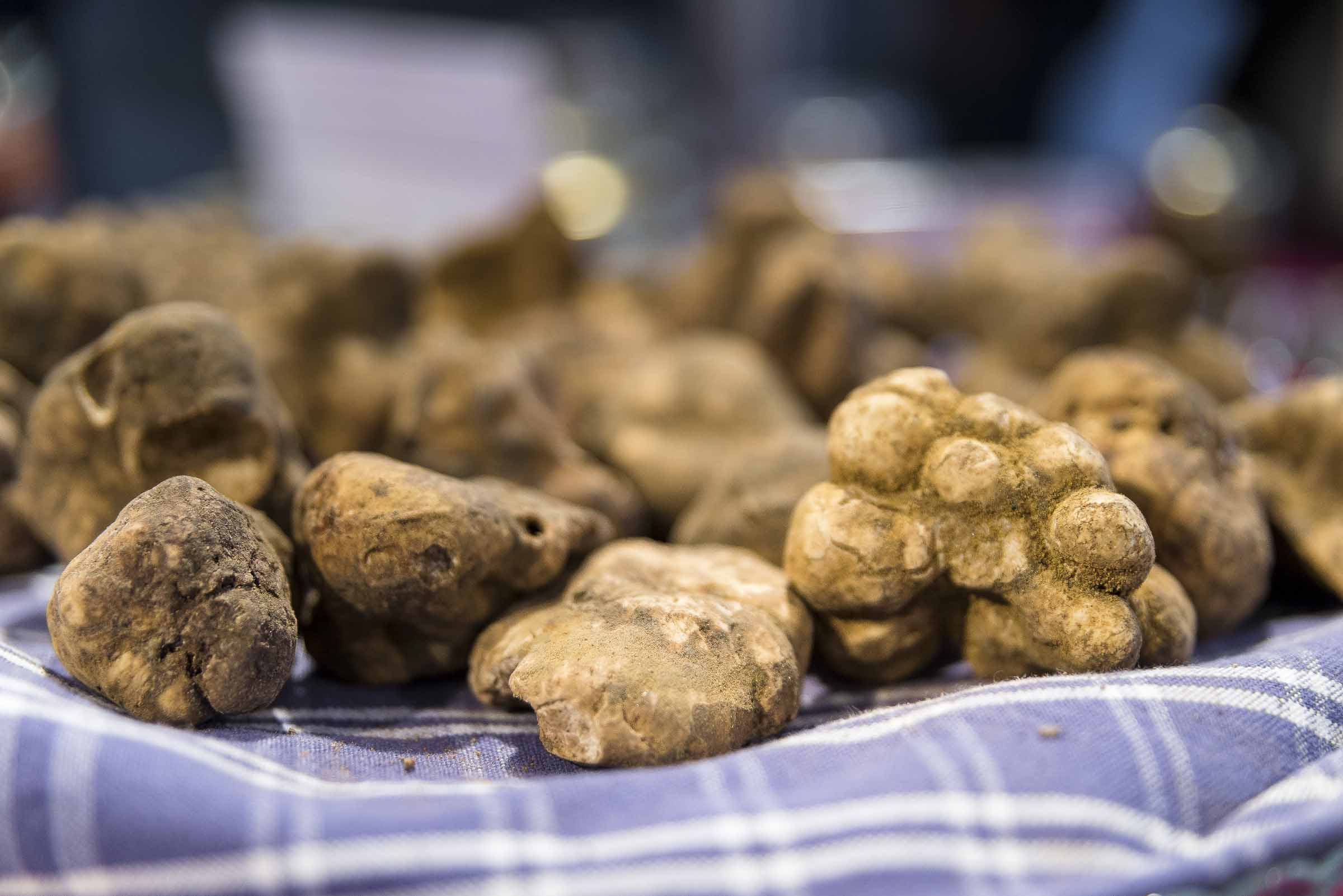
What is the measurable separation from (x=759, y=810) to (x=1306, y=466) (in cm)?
82

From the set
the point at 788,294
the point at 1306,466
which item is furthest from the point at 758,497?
the point at 1306,466

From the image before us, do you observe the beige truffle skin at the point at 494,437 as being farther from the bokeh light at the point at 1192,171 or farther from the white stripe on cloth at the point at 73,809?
the bokeh light at the point at 1192,171

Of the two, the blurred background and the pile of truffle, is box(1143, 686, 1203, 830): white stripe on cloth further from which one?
the blurred background

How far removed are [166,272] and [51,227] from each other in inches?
11.0

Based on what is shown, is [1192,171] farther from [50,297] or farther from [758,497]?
[50,297]

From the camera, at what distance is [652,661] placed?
78 cm

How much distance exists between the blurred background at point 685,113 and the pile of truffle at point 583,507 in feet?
4.01

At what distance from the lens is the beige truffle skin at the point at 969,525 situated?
0.81 metres

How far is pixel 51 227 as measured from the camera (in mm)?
1202

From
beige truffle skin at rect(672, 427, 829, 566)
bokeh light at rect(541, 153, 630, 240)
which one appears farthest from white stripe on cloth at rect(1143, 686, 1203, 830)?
bokeh light at rect(541, 153, 630, 240)

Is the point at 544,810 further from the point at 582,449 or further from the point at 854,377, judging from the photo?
the point at 854,377

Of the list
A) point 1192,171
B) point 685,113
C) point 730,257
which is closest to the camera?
point 730,257

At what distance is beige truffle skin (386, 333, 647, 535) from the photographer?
1114mm

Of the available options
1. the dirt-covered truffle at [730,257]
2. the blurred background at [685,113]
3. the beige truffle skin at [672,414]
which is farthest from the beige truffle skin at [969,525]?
the blurred background at [685,113]
